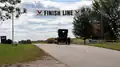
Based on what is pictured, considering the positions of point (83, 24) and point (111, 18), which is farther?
point (83, 24)

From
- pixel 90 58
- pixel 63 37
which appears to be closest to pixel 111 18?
pixel 63 37

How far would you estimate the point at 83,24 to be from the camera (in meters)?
134

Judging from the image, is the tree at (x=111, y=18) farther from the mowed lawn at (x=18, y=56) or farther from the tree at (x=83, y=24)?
the mowed lawn at (x=18, y=56)

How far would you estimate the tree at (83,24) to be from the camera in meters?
131

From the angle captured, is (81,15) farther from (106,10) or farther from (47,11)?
(47,11)

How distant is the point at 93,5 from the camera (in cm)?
12306

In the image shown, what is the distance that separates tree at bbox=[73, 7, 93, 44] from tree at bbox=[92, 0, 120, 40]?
1183cm

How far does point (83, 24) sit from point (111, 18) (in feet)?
68.2

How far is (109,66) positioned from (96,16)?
99.3 metres

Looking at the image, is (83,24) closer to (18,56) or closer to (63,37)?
(63,37)

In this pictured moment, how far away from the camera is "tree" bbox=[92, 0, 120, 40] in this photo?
114812 mm

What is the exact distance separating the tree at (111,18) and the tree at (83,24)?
11.8 metres

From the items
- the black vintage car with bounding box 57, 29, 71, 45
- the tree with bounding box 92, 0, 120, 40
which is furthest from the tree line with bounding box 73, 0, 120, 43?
the black vintage car with bounding box 57, 29, 71, 45

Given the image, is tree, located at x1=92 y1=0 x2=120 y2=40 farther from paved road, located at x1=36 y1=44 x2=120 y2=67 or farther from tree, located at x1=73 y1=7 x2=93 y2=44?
paved road, located at x1=36 y1=44 x2=120 y2=67
